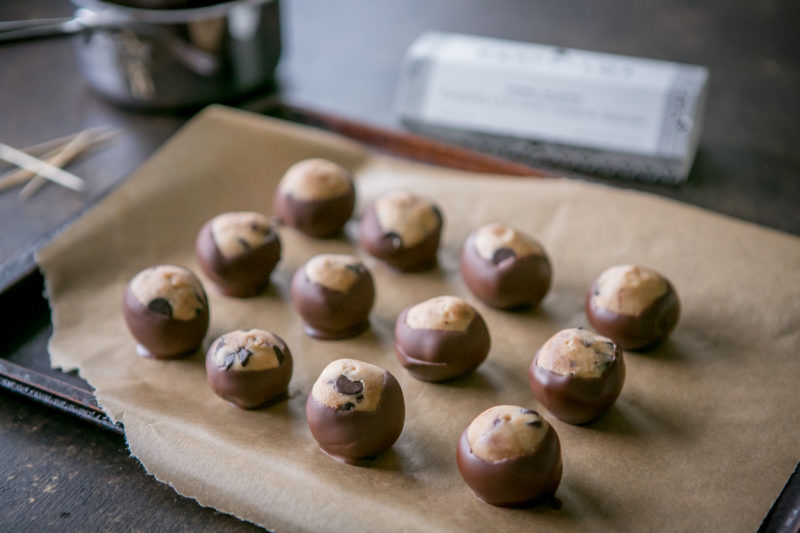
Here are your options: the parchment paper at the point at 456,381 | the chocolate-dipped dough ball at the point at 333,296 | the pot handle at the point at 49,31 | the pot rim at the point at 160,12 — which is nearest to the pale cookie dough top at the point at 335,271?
the chocolate-dipped dough ball at the point at 333,296

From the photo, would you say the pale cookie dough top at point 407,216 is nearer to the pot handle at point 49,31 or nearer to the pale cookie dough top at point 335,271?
the pale cookie dough top at point 335,271

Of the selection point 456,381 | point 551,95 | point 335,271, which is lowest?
point 456,381

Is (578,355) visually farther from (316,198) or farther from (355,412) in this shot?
(316,198)

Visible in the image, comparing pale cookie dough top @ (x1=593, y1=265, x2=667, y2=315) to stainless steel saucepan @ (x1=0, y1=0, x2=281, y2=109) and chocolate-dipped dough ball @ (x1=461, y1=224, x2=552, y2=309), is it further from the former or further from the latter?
stainless steel saucepan @ (x1=0, y1=0, x2=281, y2=109)

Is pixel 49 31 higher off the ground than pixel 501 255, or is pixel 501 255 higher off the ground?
pixel 49 31

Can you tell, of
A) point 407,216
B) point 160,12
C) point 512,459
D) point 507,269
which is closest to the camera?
point 512,459

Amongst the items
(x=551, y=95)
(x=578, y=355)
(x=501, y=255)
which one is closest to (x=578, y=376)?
(x=578, y=355)
